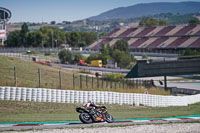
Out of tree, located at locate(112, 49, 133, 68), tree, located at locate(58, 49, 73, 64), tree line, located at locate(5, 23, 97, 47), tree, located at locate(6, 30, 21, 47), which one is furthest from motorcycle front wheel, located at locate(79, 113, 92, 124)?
tree, located at locate(6, 30, 21, 47)

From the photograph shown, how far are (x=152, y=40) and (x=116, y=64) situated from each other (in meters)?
48.2

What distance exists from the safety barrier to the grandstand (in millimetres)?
80575

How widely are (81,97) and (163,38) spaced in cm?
10421

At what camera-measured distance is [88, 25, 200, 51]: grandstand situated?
4704 inches

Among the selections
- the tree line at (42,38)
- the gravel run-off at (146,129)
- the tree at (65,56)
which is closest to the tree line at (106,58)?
the tree at (65,56)

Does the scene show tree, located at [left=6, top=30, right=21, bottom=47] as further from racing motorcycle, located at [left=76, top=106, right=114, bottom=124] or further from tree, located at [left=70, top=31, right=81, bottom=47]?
racing motorcycle, located at [left=76, top=106, right=114, bottom=124]

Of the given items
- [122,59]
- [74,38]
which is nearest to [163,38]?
[122,59]

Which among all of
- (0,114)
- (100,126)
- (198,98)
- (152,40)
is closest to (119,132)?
(100,126)

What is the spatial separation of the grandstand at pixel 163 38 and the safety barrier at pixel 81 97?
80575mm

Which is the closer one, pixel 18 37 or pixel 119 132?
pixel 119 132

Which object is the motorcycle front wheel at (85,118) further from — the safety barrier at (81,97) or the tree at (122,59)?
the tree at (122,59)

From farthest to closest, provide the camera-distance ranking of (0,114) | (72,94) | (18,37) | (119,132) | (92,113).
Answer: (18,37)
(72,94)
(0,114)
(92,113)
(119,132)

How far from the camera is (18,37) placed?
Answer: 6334 inches

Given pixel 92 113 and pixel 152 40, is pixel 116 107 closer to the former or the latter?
pixel 92 113
